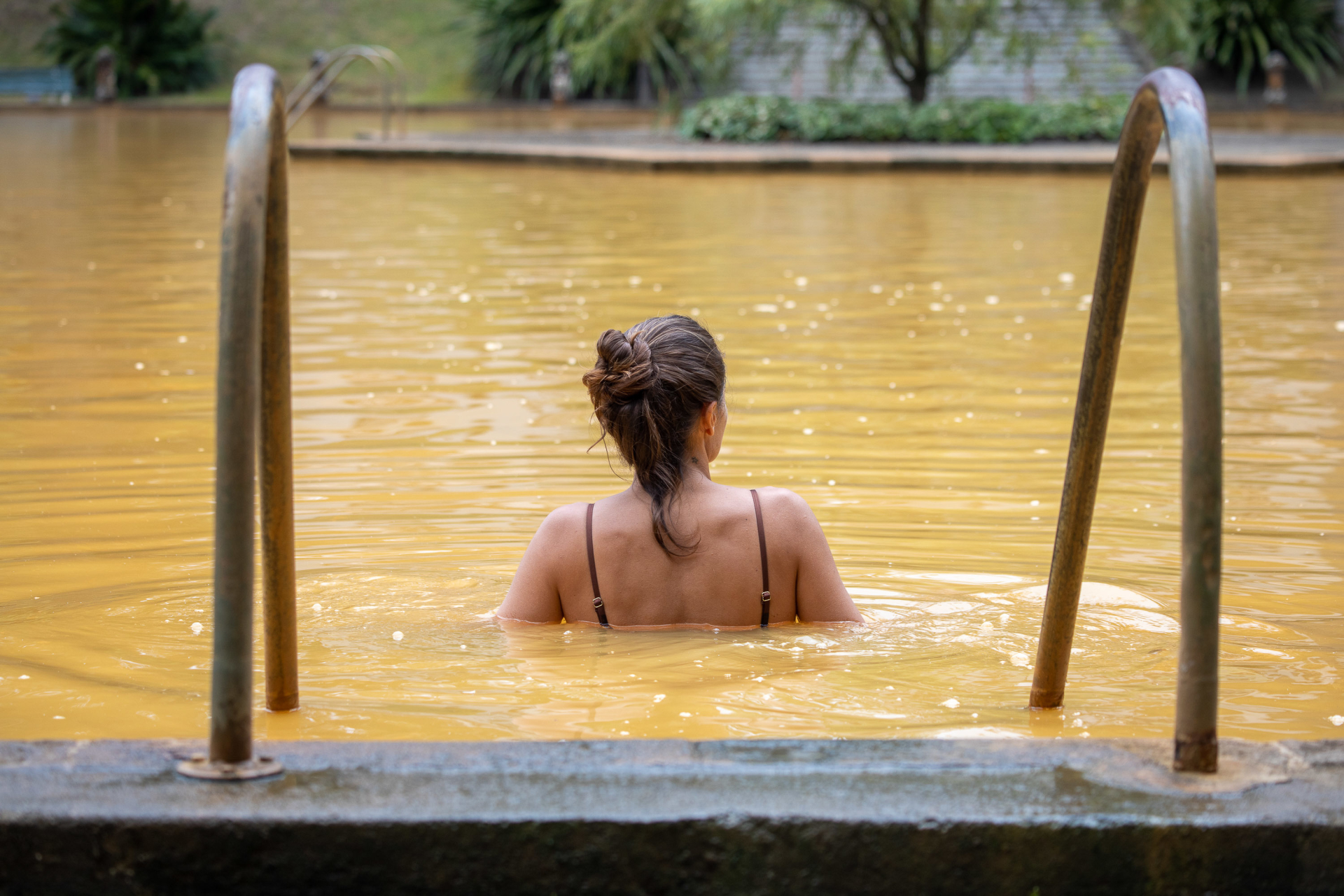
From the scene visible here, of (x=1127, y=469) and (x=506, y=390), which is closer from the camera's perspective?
(x=1127, y=469)

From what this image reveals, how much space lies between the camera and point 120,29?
38.3 meters

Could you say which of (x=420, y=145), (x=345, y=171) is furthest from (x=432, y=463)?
(x=420, y=145)

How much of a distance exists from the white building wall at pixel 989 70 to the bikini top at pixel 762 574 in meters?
26.8

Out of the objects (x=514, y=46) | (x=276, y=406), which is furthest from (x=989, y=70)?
(x=276, y=406)

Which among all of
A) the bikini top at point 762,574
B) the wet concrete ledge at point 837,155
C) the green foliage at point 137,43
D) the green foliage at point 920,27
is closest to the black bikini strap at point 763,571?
the bikini top at point 762,574

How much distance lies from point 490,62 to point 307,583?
34.3 meters

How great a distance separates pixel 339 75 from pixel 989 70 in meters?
14.6

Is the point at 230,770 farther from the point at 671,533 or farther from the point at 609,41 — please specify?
the point at 609,41

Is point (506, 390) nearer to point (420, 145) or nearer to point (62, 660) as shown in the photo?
point (62, 660)

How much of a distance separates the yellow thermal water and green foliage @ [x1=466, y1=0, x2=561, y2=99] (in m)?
22.5

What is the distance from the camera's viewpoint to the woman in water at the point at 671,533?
3.05 metres

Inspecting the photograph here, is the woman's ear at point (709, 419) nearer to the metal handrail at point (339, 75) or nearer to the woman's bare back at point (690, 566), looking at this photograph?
the woman's bare back at point (690, 566)

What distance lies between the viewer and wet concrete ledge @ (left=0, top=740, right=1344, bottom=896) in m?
1.94

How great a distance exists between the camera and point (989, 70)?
32.5 meters
